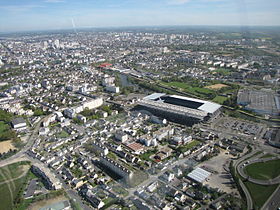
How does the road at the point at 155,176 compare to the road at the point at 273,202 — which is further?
the road at the point at 155,176

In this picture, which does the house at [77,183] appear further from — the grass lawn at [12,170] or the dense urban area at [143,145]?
the grass lawn at [12,170]

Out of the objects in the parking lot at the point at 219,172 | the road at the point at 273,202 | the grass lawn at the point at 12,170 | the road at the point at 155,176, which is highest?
the grass lawn at the point at 12,170

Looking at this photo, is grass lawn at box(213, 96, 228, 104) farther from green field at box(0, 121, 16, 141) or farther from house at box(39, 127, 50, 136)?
green field at box(0, 121, 16, 141)

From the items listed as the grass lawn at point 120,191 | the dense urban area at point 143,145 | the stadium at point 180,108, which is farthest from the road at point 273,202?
the stadium at point 180,108

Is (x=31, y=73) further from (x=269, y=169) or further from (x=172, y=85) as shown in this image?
(x=269, y=169)

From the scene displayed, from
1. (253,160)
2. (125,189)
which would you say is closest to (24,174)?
(125,189)

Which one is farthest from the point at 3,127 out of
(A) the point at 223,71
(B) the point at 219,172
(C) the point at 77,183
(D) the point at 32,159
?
(A) the point at 223,71

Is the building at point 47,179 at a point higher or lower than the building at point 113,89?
lower

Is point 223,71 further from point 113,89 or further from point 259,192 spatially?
point 259,192

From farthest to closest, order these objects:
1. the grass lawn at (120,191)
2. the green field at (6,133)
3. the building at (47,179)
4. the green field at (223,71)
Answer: the green field at (223,71)
the green field at (6,133)
the building at (47,179)
the grass lawn at (120,191)
